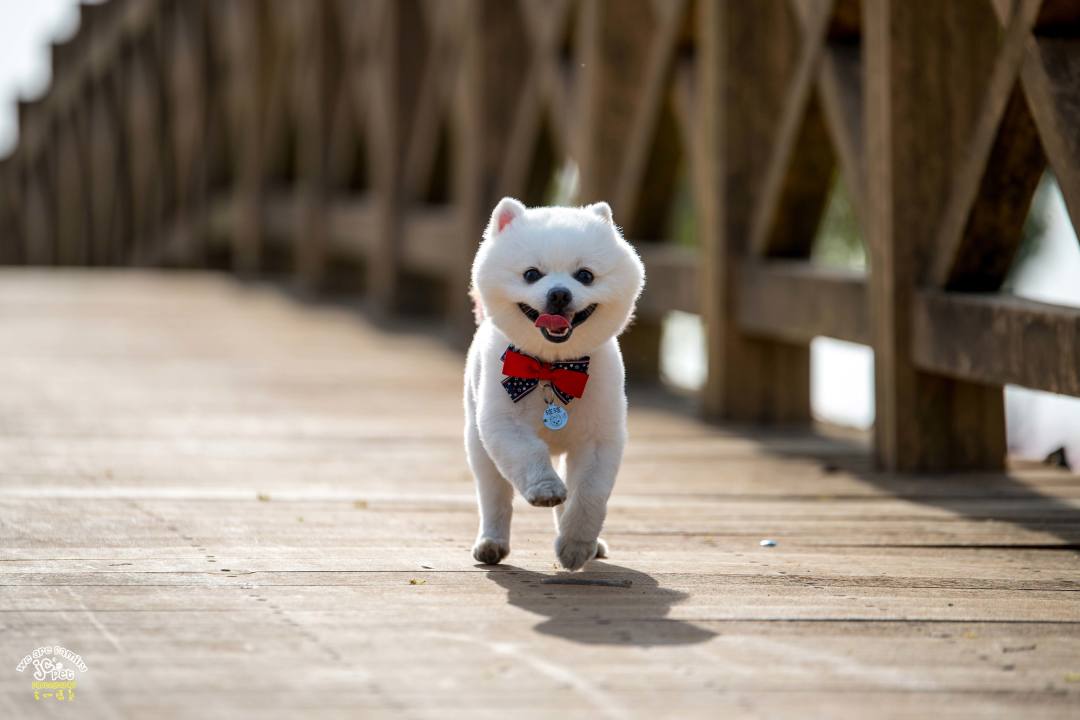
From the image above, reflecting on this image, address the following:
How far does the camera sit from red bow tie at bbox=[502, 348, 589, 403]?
148 inches

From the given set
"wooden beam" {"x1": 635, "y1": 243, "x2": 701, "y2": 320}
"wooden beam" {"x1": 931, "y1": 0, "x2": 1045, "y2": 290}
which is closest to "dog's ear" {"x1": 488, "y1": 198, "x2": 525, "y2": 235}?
"wooden beam" {"x1": 931, "y1": 0, "x2": 1045, "y2": 290}

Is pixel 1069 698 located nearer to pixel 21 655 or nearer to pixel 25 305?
pixel 21 655

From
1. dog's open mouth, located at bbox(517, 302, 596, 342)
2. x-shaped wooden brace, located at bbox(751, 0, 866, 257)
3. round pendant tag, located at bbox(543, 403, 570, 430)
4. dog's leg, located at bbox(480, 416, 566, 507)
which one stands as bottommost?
dog's leg, located at bbox(480, 416, 566, 507)

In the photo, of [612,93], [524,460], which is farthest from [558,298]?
[612,93]

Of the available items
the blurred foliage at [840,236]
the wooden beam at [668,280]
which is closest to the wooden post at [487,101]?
the wooden beam at [668,280]

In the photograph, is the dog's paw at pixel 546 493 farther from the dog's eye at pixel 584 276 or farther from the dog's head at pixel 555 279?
the dog's eye at pixel 584 276

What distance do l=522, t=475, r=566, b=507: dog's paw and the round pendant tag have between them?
198 mm

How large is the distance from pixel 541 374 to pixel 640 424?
3071 millimetres

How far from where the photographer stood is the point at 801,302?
6219 mm

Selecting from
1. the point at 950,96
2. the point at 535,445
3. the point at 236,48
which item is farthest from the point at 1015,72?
the point at 236,48

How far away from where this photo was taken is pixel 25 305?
447 inches

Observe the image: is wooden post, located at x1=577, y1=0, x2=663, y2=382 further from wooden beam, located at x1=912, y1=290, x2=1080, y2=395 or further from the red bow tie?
the red bow tie

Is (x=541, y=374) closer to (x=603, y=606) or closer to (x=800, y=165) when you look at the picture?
(x=603, y=606)

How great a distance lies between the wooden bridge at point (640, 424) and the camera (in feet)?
9.90
